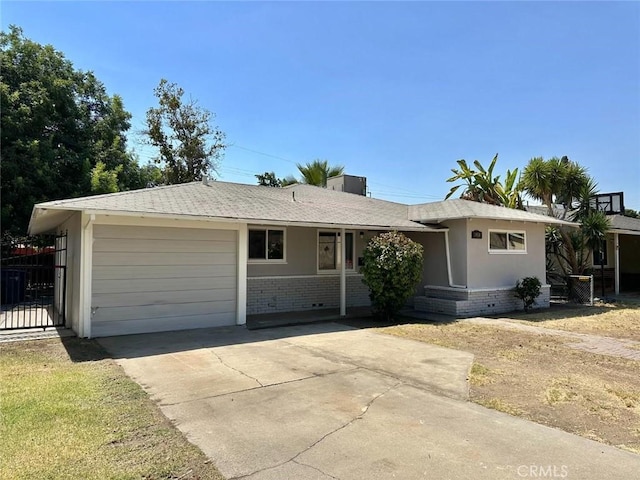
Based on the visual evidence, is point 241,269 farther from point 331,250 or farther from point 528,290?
point 528,290

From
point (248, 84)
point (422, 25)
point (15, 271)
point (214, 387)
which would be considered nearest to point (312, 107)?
point (248, 84)

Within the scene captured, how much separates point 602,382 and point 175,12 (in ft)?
37.5

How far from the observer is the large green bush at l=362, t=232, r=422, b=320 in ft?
34.6

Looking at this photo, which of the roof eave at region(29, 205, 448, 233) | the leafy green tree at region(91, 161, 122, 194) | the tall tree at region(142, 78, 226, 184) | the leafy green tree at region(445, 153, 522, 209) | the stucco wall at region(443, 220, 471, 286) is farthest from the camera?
the tall tree at region(142, 78, 226, 184)

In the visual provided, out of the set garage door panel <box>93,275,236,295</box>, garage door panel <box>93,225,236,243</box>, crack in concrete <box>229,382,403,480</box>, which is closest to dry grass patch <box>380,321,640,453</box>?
crack in concrete <box>229,382,403,480</box>

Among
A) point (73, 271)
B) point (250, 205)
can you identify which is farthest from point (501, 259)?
point (73, 271)

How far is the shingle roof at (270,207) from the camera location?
8469 millimetres

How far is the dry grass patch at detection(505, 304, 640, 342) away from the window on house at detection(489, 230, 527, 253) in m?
2.07

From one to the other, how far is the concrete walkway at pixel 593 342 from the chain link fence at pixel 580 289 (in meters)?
6.30

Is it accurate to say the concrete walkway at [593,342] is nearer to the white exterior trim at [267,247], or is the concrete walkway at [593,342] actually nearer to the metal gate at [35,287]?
the white exterior trim at [267,247]

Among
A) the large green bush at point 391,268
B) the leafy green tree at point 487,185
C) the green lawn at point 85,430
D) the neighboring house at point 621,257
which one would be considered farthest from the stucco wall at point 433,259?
the green lawn at point 85,430

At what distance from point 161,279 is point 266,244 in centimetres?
367

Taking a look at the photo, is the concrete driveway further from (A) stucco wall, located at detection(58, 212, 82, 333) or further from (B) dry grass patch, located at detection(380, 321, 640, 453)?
(A) stucco wall, located at detection(58, 212, 82, 333)

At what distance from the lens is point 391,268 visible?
34.5ft
